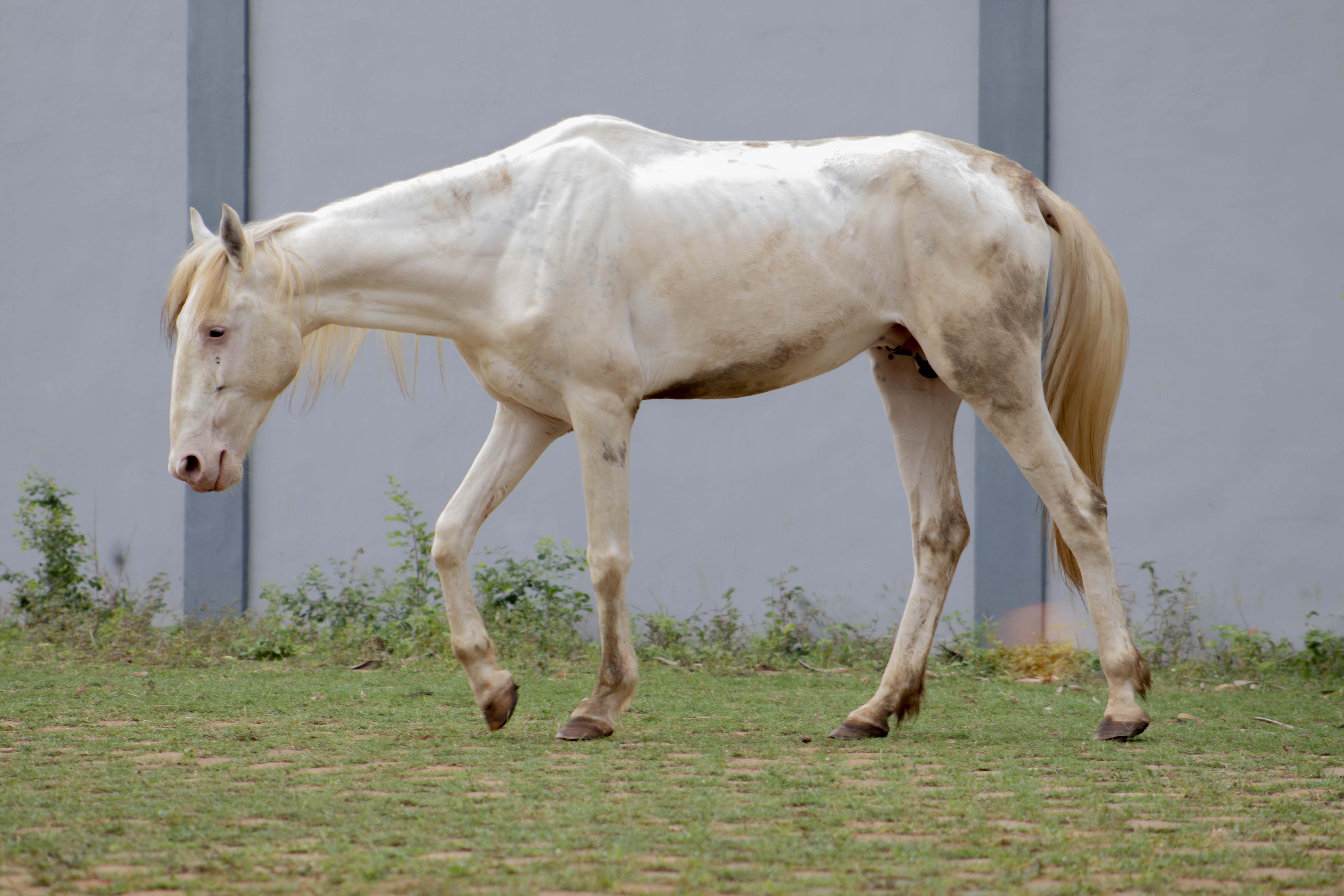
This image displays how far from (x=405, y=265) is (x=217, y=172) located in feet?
13.4

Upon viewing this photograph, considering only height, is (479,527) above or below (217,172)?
below

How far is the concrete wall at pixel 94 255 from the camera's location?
7.51 meters

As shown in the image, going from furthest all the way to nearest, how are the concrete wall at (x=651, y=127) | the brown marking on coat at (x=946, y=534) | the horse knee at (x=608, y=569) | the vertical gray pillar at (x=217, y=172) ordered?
the vertical gray pillar at (x=217, y=172) → the concrete wall at (x=651, y=127) → the brown marking on coat at (x=946, y=534) → the horse knee at (x=608, y=569)

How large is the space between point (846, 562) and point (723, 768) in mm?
3482

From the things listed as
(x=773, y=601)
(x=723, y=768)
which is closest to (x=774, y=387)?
(x=723, y=768)

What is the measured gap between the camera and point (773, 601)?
21.3ft

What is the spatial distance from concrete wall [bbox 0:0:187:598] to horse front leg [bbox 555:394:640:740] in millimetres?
4574

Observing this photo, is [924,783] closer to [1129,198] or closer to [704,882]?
[704,882]

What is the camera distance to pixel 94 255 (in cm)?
761

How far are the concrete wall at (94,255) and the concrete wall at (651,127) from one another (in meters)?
0.65

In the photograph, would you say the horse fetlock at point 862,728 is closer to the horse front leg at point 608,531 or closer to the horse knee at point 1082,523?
the horse front leg at point 608,531

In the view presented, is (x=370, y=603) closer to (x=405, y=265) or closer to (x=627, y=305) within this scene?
(x=405, y=265)

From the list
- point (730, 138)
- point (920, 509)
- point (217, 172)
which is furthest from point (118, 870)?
point (217, 172)

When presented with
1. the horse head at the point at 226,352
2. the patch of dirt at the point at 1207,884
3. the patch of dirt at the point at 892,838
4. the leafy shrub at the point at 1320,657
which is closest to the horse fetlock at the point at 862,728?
the patch of dirt at the point at 892,838
